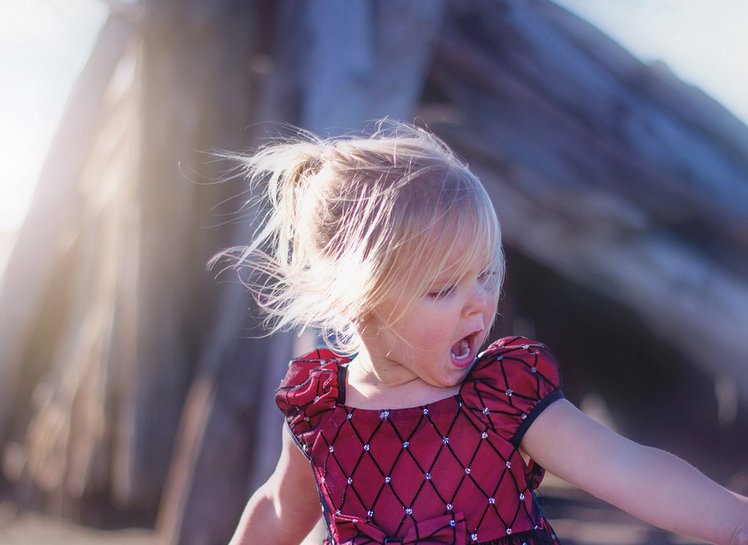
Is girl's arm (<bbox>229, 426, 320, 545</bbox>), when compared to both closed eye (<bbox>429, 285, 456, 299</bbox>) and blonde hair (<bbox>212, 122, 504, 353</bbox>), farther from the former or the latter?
closed eye (<bbox>429, 285, 456, 299</bbox>)

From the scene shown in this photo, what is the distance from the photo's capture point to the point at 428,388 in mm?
1589

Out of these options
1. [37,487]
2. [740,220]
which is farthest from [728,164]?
[37,487]

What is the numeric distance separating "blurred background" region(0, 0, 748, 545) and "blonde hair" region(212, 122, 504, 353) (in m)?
1.25

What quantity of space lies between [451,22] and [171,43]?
136 cm

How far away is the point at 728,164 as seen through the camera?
3965 millimetres

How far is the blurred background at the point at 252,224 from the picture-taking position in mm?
3611

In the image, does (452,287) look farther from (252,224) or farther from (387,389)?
(252,224)

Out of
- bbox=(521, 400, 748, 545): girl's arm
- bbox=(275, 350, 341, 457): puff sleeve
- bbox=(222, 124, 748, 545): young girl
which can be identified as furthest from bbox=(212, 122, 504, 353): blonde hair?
bbox=(521, 400, 748, 545): girl's arm

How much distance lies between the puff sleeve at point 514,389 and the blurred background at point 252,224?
1.41 meters

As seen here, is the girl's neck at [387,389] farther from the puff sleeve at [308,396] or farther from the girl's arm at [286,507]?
the girl's arm at [286,507]

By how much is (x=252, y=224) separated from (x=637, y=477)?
8.38 ft

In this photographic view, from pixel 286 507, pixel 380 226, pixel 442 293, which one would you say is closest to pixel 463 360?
pixel 442 293

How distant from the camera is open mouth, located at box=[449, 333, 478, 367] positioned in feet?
5.08

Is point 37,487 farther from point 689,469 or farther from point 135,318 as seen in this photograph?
point 689,469
